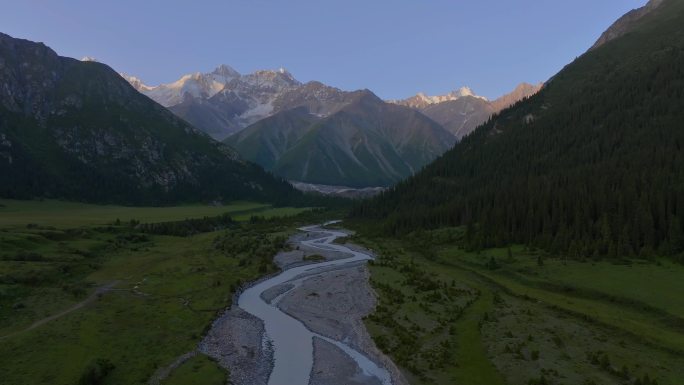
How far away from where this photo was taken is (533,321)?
57.1 meters

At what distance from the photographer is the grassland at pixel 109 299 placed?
43.2 meters

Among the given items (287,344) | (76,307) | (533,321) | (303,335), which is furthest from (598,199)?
(76,307)

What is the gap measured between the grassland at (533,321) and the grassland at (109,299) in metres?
22.4

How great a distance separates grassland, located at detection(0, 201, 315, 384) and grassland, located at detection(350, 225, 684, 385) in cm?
2244

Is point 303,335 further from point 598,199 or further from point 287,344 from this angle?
point 598,199

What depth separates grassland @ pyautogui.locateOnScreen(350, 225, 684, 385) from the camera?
4212cm

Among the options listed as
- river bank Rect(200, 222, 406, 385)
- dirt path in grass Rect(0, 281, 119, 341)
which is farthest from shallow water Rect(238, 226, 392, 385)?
dirt path in grass Rect(0, 281, 119, 341)

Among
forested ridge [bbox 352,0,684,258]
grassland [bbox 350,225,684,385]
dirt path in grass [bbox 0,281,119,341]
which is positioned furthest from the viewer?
forested ridge [bbox 352,0,684,258]

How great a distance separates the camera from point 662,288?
68.5 metres

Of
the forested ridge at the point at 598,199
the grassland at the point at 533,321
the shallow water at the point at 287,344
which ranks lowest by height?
the shallow water at the point at 287,344

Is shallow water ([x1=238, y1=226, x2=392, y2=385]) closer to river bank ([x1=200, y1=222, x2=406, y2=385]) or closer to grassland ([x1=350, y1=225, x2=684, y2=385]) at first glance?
river bank ([x1=200, y1=222, x2=406, y2=385])

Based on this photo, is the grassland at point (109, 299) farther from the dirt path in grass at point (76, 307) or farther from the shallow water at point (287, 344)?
the shallow water at point (287, 344)

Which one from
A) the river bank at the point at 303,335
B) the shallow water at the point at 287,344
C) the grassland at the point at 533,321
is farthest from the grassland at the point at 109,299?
the grassland at the point at 533,321

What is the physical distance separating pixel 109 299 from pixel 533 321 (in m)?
56.1
